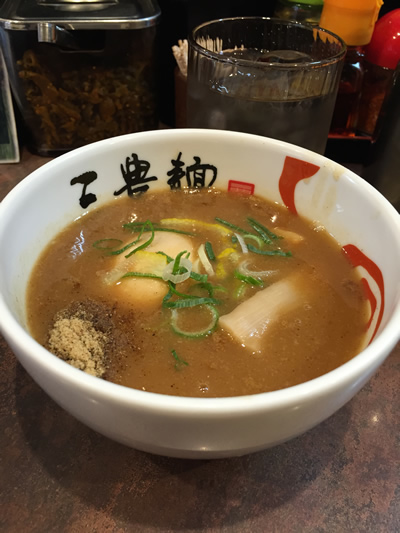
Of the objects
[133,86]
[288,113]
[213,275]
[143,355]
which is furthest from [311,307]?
[133,86]

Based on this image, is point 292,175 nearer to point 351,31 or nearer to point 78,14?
point 351,31

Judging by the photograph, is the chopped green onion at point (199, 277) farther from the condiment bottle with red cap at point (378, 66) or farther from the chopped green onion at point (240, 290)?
the condiment bottle with red cap at point (378, 66)

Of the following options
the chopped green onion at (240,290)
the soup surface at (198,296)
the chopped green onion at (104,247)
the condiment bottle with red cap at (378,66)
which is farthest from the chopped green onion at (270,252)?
the condiment bottle with red cap at (378,66)

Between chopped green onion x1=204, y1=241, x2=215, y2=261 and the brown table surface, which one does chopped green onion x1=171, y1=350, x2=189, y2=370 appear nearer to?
the brown table surface

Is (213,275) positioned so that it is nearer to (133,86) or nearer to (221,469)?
(221,469)

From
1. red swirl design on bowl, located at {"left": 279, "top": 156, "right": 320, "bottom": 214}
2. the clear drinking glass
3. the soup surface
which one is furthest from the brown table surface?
the clear drinking glass
